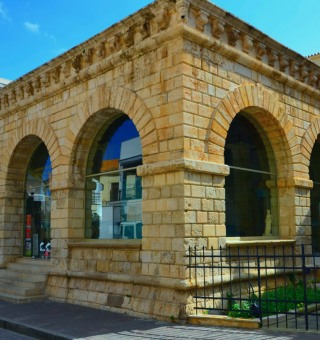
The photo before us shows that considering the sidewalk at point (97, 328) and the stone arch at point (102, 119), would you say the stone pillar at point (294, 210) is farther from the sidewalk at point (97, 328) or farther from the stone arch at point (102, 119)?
the sidewalk at point (97, 328)

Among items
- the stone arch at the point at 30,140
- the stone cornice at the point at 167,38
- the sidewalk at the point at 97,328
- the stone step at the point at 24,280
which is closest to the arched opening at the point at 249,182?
the stone cornice at the point at 167,38

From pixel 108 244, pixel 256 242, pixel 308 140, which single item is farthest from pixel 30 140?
pixel 308 140

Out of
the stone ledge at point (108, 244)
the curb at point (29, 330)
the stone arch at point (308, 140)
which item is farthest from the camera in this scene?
the stone arch at point (308, 140)

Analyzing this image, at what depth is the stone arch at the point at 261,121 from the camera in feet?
27.0

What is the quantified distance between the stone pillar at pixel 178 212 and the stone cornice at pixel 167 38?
2.53 m

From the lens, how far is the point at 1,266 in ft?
39.1

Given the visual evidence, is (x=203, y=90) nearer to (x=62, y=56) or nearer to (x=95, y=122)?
(x=95, y=122)

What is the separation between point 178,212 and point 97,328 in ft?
7.62

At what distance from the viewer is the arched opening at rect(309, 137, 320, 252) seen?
11375 mm

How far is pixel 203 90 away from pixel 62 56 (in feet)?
13.3

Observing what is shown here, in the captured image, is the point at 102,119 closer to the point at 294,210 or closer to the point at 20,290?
the point at 20,290

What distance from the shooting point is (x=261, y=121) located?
32.2ft

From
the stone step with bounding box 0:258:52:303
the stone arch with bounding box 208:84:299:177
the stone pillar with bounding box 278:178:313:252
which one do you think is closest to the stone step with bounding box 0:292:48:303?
the stone step with bounding box 0:258:52:303

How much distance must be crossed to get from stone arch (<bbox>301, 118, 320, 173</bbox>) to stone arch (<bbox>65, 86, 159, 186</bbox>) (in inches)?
164
